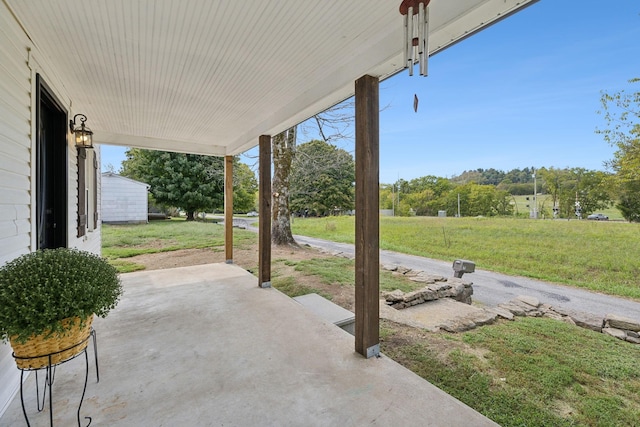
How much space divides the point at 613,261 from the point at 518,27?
4.12 metres

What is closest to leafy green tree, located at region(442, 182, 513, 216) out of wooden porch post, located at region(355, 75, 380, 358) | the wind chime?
wooden porch post, located at region(355, 75, 380, 358)

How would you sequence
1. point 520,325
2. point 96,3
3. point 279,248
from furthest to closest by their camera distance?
point 279,248 < point 520,325 < point 96,3

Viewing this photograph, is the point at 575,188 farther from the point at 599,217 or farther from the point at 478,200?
the point at 478,200

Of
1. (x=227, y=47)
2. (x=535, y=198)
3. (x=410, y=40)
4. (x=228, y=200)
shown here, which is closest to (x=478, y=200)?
(x=535, y=198)

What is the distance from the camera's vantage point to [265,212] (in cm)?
416

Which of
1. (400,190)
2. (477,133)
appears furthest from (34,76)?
(400,190)

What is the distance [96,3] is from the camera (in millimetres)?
1715

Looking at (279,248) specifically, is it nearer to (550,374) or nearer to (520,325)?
(520,325)

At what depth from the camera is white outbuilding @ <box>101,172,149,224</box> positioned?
1330cm

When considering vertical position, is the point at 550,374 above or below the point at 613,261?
below

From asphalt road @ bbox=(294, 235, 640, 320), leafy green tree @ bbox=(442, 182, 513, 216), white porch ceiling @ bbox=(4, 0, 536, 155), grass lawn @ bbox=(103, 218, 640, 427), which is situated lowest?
asphalt road @ bbox=(294, 235, 640, 320)

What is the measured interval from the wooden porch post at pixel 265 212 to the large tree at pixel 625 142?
4.77m

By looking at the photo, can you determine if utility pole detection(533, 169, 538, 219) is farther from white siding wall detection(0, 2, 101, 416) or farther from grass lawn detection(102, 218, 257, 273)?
grass lawn detection(102, 218, 257, 273)

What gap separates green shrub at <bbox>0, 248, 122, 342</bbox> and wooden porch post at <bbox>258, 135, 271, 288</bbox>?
2.67 metres
